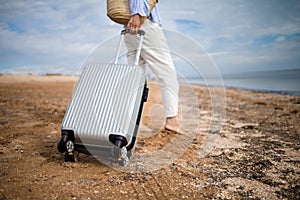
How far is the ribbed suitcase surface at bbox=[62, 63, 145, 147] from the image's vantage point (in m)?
2.00

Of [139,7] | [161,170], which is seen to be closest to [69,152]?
[161,170]

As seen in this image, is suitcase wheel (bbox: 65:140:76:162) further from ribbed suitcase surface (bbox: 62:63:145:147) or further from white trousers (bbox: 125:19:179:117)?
white trousers (bbox: 125:19:179:117)

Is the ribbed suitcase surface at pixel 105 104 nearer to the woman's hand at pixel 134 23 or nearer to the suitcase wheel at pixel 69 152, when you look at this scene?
the suitcase wheel at pixel 69 152

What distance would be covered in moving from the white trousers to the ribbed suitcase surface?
0.89 metres

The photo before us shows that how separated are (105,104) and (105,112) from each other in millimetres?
75

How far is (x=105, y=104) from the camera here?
2.09 metres

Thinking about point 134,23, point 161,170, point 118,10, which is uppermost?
point 118,10

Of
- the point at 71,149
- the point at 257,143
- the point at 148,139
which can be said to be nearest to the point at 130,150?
the point at 71,149

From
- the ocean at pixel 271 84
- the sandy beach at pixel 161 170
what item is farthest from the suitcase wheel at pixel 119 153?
the ocean at pixel 271 84

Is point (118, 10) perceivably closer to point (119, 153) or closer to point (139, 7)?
point (139, 7)

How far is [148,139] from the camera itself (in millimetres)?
3125

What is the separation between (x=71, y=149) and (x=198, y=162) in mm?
1144

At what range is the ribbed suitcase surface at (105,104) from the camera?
2.00m

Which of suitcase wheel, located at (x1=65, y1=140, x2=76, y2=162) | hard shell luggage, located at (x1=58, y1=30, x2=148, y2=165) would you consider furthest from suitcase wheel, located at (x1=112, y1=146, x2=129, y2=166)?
suitcase wheel, located at (x1=65, y1=140, x2=76, y2=162)
